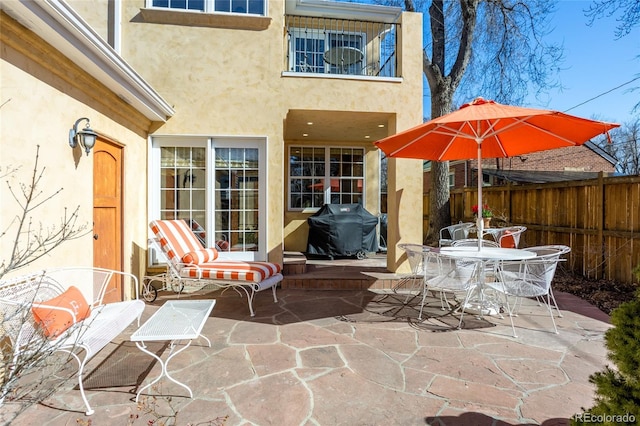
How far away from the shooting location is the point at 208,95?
6.09 m

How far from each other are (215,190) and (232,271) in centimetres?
191

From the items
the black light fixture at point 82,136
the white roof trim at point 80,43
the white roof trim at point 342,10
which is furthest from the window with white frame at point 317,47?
the black light fixture at point 82,136

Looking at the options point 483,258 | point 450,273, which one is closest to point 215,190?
point 450,273

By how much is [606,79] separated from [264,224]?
1393cm

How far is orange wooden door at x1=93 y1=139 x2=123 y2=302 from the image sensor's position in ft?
14.9

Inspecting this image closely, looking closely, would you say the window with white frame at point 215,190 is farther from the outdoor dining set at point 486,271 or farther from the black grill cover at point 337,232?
the outdoor dining set at point 486,271

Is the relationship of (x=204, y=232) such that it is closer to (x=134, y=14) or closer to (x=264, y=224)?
(x=264, y=224)

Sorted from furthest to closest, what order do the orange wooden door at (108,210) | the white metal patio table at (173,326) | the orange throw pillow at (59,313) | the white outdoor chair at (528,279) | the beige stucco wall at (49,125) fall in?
the orange wooden door at (108,210) → the white outdoor chair at (528,279) → the beige stucco wall at (49,125) → the white metal patio table at (173,326) → the orange throw pillow at (59,313)

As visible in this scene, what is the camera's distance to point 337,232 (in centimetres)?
800

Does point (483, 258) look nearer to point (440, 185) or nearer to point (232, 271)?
point (232, 271)

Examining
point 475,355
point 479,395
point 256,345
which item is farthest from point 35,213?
point 475,355

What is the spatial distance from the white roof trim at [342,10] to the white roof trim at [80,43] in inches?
185

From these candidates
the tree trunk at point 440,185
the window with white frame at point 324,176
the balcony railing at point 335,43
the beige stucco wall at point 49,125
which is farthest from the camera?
the tree trunk at point 440,185

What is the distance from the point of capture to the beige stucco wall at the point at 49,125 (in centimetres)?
294
